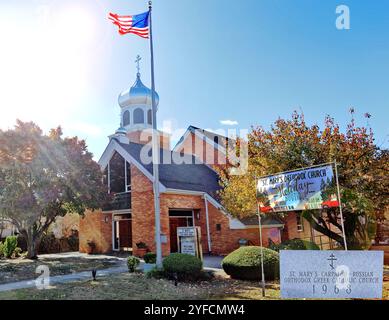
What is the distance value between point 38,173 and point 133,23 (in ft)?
25.7

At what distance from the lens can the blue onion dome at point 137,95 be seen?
106 ft

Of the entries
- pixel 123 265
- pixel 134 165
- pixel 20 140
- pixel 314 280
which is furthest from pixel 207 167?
pixel 314 280

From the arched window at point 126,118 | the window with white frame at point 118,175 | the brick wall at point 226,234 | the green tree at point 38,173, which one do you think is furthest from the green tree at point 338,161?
the arched window at point 126,118

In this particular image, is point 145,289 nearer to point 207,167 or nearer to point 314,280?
point 314,280

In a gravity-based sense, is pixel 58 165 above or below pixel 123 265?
above

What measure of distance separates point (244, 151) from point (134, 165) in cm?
861

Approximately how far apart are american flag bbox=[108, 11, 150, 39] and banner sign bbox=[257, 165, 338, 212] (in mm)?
7864

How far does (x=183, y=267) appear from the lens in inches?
455

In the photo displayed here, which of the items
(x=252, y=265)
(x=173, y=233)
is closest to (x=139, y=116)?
(x=173, y=233)

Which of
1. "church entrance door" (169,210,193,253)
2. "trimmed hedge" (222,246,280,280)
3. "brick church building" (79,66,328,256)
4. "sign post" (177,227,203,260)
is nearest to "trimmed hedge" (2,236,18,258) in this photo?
"brick church building" (79,66,328,256)

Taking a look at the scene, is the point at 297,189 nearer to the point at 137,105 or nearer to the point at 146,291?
the point at 146,291

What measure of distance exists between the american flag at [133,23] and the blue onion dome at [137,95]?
728 inches
